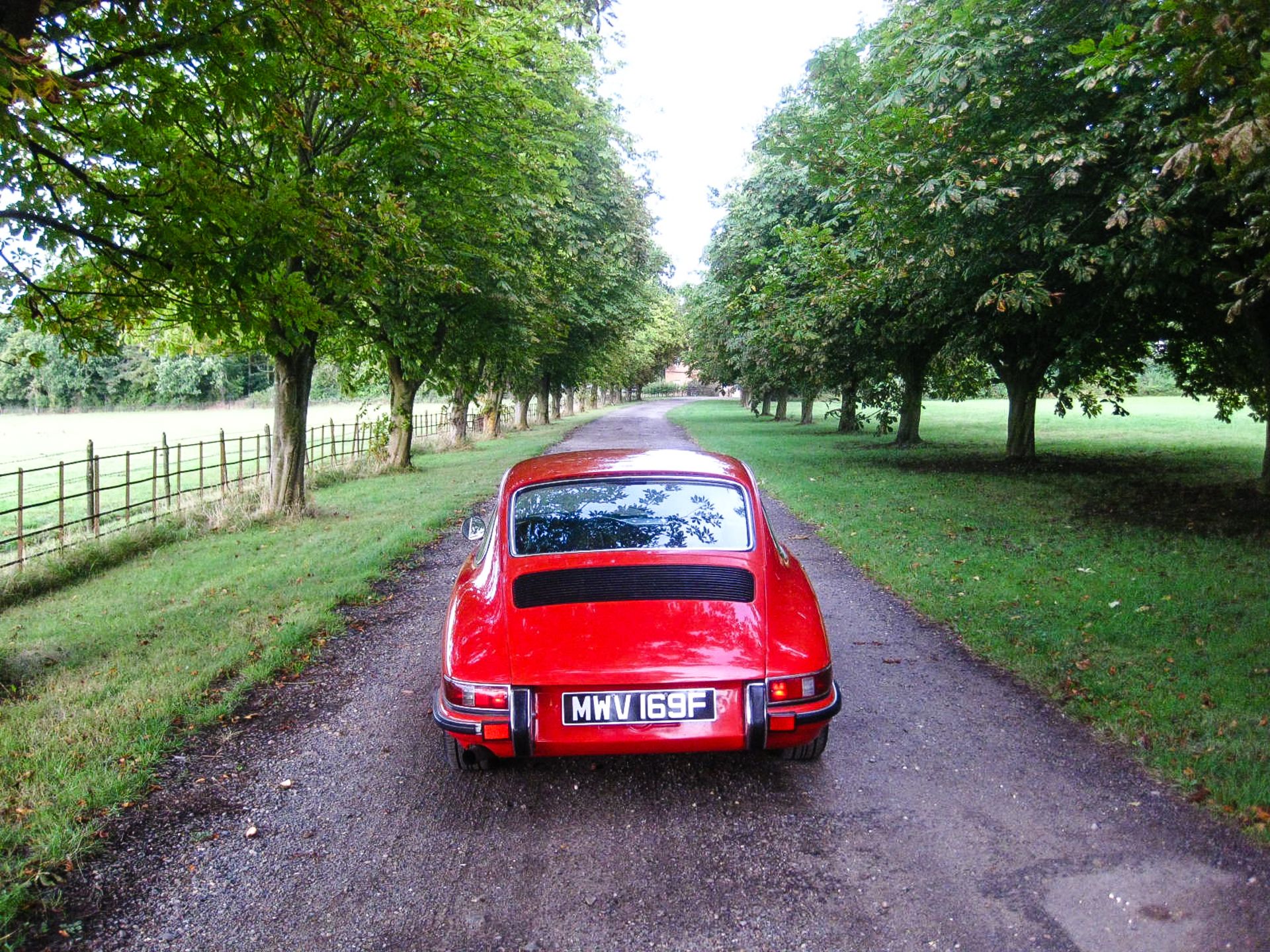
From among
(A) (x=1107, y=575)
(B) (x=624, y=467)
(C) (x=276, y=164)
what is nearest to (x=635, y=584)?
(B) (x=624, y=467)

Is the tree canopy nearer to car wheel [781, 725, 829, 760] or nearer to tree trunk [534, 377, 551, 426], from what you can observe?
car wheel [781, 725, 829, 760]

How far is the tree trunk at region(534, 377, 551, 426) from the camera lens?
41.3 m

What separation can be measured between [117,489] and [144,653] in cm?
Answer: 1865

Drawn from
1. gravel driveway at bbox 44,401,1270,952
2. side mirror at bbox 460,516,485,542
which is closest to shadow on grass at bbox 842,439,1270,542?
Result: gravel driveway at bbox 44,401,1270,952

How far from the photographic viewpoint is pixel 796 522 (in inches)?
476

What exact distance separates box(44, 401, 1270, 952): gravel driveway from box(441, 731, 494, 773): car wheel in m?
0.08

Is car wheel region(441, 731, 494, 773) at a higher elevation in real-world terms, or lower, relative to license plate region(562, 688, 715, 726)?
lower

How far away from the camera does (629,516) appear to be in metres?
4.52

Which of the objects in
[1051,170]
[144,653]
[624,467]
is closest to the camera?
[624,467]

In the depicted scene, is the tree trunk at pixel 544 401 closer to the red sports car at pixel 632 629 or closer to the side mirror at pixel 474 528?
the side mirror at pixel 474 528

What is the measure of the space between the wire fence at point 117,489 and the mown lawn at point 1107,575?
9709mm

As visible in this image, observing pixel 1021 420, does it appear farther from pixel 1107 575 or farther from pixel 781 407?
pixel 781 407

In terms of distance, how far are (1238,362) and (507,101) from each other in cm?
1436

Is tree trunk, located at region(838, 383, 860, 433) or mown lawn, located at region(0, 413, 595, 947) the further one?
tree trunk, located at region(838, 383, 860, 433)
